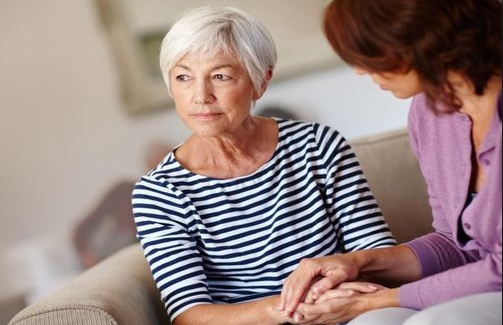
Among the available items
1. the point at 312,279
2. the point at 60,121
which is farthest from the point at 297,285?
the point at 60,121

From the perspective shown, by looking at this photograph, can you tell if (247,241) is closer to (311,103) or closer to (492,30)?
(492,30)

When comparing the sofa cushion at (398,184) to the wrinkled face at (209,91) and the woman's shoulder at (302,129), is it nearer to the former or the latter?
the woman's shoulder at (302,129)

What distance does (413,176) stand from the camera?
7.02ft

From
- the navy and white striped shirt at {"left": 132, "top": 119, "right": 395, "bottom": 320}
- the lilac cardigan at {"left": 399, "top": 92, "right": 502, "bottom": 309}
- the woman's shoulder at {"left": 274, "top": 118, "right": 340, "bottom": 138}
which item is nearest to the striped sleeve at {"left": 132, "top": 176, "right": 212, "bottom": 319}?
the navy and white striped shirt at {"left": 132, "top": 119, "right": 395, "bottom": 320}

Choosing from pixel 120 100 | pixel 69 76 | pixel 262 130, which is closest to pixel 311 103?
pixel 120 100

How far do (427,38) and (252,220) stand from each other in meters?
0.60

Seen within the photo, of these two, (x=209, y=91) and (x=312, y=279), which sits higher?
(x=209, y=91)

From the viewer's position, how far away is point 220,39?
1.74 m

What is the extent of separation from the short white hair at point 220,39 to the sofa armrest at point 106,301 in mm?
421

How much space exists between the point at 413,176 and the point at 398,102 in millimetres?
983

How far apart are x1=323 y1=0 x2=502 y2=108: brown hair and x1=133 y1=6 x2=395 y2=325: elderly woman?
1.37 feet

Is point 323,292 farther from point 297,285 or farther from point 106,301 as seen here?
point 106,301

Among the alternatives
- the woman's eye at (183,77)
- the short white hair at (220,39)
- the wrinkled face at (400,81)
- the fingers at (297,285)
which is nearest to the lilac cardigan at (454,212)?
the wrinkled face at (400,81)

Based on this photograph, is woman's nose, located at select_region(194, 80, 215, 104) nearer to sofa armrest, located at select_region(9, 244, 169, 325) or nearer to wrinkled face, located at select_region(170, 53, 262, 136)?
wrinkled face, located at select_region(170, 53, 262, 136)
